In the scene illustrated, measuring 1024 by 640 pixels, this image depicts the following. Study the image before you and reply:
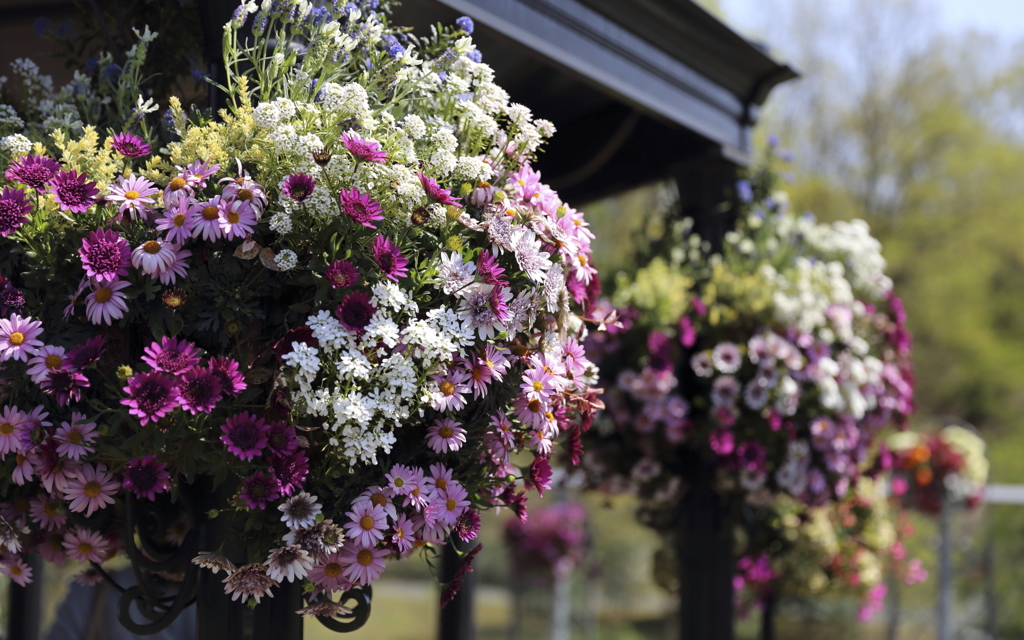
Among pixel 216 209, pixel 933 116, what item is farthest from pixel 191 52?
pixel 933 116

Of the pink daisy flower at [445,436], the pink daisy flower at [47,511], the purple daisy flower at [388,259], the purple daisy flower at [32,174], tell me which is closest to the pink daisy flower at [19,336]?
the purple daisy flower at [32,174]

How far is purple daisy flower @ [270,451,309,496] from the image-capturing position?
1.32 m

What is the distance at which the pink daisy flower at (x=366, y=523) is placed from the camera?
1387 mm

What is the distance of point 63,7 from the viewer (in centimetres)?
203

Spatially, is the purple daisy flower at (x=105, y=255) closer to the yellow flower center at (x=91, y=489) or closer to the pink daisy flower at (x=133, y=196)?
the pink daisy flower at (x=133, y=196)

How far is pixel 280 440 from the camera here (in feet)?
4.33

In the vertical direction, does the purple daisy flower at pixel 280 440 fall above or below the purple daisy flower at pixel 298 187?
below

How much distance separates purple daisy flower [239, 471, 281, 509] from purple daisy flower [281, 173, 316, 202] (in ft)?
1.47

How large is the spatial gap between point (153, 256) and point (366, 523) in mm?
549

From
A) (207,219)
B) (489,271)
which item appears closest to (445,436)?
(489,271)

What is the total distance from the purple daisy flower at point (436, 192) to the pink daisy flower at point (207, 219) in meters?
0.35

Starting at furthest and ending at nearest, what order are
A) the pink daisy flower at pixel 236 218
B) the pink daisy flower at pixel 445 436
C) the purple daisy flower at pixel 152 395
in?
1. the pink daisy flower at pixel 445 436
2. the pink daisy flower at pixel 236 218
3. the purple daisy flower at pixel 152 395

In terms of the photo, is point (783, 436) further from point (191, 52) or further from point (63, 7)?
point (63, 7)

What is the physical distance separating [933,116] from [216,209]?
14896mm
